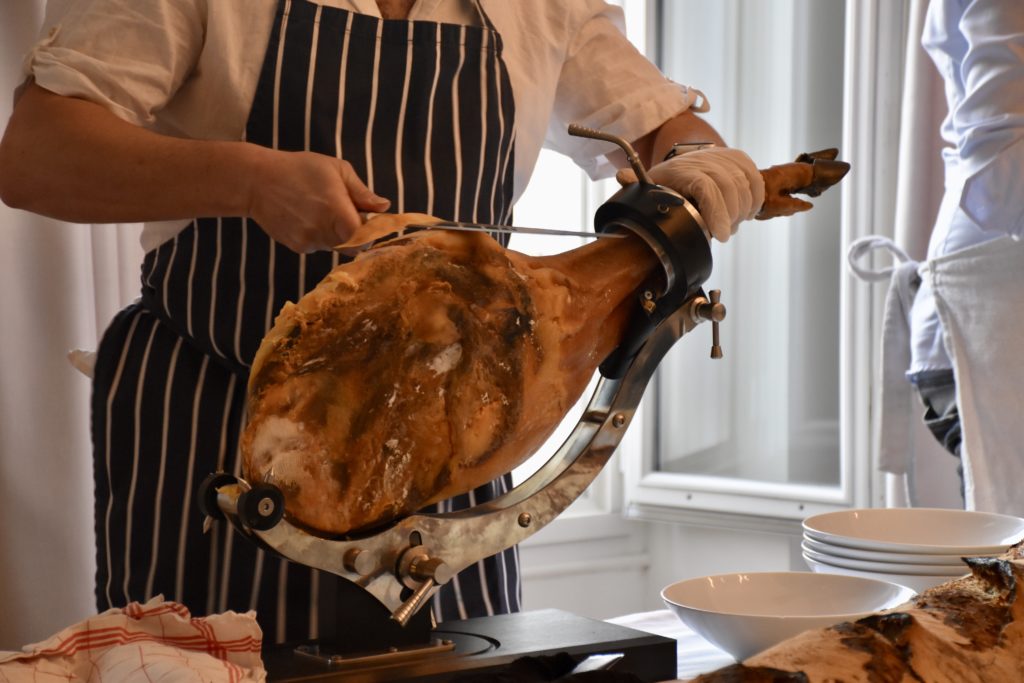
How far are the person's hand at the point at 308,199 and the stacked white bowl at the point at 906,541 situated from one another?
0.54 metres

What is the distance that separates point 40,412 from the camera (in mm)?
2021

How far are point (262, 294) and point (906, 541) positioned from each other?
0.69m

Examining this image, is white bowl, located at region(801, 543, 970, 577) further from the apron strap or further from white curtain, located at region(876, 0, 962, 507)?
white curtain, located at region(876, 0, 962, 507)

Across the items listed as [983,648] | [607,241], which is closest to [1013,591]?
[983,648]

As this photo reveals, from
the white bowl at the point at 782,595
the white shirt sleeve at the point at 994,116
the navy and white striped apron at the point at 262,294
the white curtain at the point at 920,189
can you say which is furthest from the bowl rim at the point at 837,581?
the white curtain at the point at 920,189

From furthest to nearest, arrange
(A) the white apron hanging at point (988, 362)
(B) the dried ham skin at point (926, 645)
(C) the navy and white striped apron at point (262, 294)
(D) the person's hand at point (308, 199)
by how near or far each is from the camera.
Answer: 1. (A) the white apron hanging at point (988, 362)
2. (C) the navy and white striped apron at point (262, 294)
3. (D) the person's hand at point (308, 199)
4. (B) the dried ham skin at point (926, 645)

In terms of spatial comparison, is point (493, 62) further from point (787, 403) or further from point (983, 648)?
point (787, 403)

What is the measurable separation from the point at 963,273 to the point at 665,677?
1.23 m

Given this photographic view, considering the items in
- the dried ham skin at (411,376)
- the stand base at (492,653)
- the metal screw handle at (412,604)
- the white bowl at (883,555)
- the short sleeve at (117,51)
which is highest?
the short sleeve at (117,51)

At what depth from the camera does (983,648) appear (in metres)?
0.69

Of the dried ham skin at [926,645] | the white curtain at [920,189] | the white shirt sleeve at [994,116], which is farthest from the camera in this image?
the white curtain at [920,189]

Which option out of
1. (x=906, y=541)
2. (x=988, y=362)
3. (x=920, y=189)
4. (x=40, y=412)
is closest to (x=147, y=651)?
(x=906, y=541)

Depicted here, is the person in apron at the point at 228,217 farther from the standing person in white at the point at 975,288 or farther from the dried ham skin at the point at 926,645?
the standing person in white at the point at 975,288

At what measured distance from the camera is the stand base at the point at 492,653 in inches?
32.2
